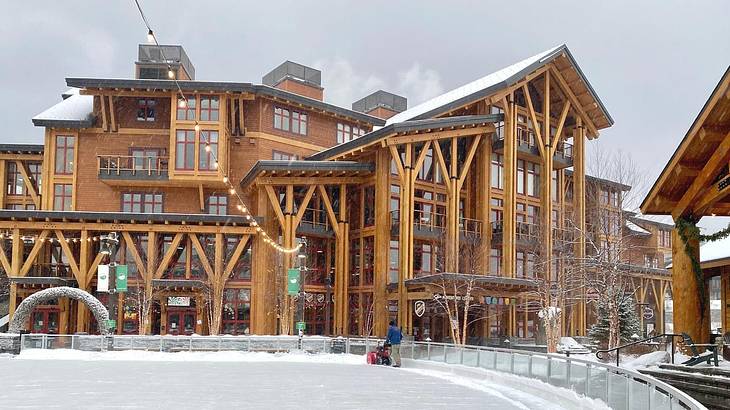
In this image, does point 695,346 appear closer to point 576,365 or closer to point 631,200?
point 576,365

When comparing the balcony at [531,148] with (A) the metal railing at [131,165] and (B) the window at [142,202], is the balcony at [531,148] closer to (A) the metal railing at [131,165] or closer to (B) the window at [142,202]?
(A) the metal railing at [131,165]

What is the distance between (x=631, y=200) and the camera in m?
32.2

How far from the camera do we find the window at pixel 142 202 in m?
43.1

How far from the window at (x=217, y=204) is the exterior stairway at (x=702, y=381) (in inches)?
1254

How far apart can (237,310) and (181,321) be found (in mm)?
3027

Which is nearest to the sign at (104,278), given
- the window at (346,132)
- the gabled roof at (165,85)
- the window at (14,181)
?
the gabled roof at (165,85)

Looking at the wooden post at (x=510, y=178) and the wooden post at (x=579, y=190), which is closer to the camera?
the wooden post at (x=510, y=178)

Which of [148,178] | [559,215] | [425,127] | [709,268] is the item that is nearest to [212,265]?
[148,178]

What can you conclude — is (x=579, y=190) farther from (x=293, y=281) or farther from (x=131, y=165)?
(x=131, y=165)

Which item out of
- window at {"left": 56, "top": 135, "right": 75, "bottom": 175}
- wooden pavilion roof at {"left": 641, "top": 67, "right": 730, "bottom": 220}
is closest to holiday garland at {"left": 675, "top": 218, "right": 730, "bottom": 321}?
wooden pavilion roof at {"left": 641, "top": 67, "right": 730, "bottom": 220}

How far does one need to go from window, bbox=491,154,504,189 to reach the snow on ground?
1761cm

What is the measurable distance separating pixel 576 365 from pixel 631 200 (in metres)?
20.6

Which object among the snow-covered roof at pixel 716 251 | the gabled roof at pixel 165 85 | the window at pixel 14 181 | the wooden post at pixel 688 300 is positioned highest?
the gabled roof at pixel 165 85

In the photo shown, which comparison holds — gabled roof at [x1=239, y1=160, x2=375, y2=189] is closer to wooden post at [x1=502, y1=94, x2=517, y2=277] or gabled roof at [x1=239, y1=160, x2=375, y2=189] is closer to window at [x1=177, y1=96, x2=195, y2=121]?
window at [x1=177, y1=96, x2=195, y2=121]
